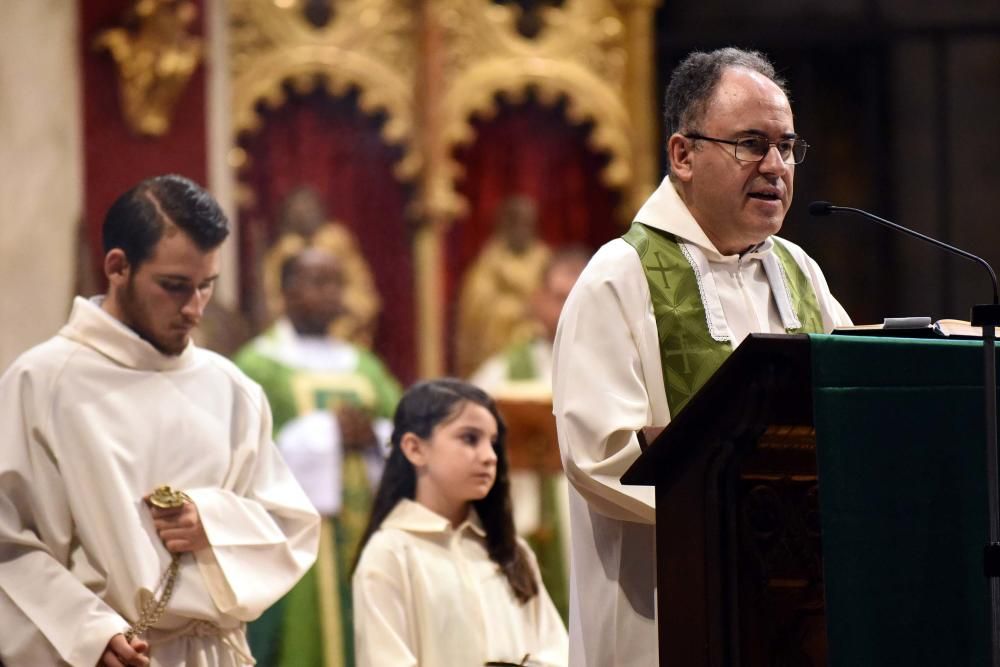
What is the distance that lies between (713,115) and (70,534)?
1.81 meters

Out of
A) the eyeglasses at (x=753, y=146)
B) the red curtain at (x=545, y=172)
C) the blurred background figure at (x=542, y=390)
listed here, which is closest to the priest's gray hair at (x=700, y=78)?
the eyeglasses at (x=753, y=146)

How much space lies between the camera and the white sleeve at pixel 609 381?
3.71 metres

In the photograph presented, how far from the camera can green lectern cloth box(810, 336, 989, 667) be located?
3143 millimetres

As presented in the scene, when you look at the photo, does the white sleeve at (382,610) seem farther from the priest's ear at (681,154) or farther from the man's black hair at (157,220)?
the priest's ear at (681,154)

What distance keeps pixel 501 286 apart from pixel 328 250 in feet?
3.59

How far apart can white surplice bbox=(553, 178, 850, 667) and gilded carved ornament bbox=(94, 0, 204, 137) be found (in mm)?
5146

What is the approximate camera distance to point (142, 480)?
4.44 metres

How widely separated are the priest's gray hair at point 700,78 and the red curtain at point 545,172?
7118mm

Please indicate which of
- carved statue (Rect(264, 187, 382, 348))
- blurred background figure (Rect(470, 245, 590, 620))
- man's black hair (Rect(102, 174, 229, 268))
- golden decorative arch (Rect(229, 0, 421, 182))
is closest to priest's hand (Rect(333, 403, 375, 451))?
blurred background figure (Rect(470, 245, 590, 620))

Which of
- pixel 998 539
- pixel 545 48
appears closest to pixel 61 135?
pixel 545 48

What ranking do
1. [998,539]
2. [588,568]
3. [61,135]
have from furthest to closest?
1. [61,135]
2. [588,568]
3. [998,539]

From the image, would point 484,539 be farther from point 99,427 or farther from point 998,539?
point 998,539

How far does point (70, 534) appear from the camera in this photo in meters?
4.33

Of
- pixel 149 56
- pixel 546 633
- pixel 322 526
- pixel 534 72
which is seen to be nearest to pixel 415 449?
pixel 546 633
